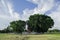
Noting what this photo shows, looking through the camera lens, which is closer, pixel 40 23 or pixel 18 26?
pixel 40 23

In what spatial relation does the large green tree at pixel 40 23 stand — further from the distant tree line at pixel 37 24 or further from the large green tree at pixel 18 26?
the large green tree at pixel 18 26

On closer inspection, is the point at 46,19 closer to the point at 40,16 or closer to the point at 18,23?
the point at 40,16

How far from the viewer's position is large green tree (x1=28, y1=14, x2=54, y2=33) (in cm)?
9638

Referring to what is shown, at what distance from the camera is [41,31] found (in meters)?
97.2

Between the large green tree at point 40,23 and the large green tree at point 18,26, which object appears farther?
the large green tree at point 18,26

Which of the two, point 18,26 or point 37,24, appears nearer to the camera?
point 37,24

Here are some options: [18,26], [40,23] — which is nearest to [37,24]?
[40,23]

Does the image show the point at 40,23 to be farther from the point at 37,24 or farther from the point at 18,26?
the point at 18,26

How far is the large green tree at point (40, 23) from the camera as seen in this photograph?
316ft

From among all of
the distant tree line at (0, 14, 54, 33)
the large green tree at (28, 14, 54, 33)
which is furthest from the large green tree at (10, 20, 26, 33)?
the large green tree at (28, 14, 54, 33)

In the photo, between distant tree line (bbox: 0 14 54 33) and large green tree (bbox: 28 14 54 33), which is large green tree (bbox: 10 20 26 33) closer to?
distant tree line (bbox: 0 14 54 33)

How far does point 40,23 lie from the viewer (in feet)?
321

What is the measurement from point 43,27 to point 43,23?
274 centimetres

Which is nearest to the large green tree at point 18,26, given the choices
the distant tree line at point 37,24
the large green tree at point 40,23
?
the distant tree line at point 37,24
